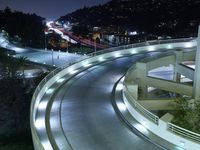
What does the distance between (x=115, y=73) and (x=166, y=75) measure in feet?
40.8

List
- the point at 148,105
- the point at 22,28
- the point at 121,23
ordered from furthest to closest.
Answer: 1. the point at 121,23
2. the point at 22,28
3. the point at 148,105

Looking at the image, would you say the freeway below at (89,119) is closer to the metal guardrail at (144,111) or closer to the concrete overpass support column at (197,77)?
the metal guardrail at (144,111)

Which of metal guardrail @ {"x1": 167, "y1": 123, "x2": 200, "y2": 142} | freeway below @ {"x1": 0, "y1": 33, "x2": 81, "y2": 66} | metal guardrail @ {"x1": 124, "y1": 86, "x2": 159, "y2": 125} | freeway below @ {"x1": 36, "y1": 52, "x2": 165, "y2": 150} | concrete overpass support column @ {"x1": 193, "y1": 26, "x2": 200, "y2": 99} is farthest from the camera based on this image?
freeway below @ {"x1": 0, "y1": 33, "x2": 81, "y2": 66}

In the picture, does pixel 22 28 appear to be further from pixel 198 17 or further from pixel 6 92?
pixel 198 17

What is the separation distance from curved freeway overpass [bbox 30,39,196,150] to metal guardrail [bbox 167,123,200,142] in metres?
0.84

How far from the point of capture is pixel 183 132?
48.5 ft

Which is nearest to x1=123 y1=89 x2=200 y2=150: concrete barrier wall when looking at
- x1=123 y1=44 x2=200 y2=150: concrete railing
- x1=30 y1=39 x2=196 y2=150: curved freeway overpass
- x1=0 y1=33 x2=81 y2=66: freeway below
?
x1=123 y1=44 x2=200 y2=150: concrete railing

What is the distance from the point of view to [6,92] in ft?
115

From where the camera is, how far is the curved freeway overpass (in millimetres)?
15891

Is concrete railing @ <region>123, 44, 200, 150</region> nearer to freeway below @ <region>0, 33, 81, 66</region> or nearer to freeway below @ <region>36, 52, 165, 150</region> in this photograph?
freeway below @ <region>36, 52, 165, 150</region>

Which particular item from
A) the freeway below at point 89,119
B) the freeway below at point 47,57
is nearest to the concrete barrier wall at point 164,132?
Result: the freeway below at point 89,119

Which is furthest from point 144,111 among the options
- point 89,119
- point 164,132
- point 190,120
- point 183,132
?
point 89,119

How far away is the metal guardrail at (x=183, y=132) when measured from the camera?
14141mm

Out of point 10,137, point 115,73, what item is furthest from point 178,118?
point 10,137
